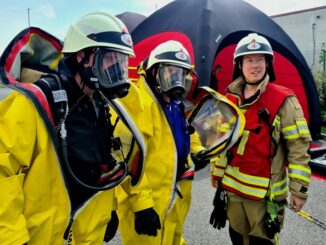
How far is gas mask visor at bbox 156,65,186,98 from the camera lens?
2293 mm

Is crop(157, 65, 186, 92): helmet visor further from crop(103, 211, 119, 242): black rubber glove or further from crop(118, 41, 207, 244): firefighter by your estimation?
crop(103, 211, 119, 242): black rubber glove

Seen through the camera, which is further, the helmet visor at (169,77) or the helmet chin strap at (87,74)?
the helmet visor at (169,77)

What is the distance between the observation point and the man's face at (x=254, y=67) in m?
2.51

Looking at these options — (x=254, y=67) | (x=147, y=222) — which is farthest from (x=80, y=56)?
(x=254, y=67)

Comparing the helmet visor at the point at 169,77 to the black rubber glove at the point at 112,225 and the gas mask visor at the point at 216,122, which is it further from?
the black rubber glove at the point at 112,225

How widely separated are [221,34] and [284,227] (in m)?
3.38

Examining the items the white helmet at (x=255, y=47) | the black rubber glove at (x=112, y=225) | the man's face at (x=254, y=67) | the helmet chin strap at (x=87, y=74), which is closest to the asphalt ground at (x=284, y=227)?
the black rubber glove at (x=112, y=225)

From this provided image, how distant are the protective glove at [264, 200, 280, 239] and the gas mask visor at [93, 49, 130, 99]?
1.52 meters

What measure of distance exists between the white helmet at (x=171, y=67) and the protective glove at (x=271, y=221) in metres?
1.11

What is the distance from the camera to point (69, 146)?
1.61 metres

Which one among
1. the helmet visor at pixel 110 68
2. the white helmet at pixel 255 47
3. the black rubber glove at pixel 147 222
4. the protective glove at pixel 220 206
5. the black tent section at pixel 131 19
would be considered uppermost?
the black tent section at pixel 131 19

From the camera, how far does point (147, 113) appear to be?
86.3 inches

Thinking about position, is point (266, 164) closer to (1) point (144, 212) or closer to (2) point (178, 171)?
(2) point (178, 171)

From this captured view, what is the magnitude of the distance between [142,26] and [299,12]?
40.7 feet
